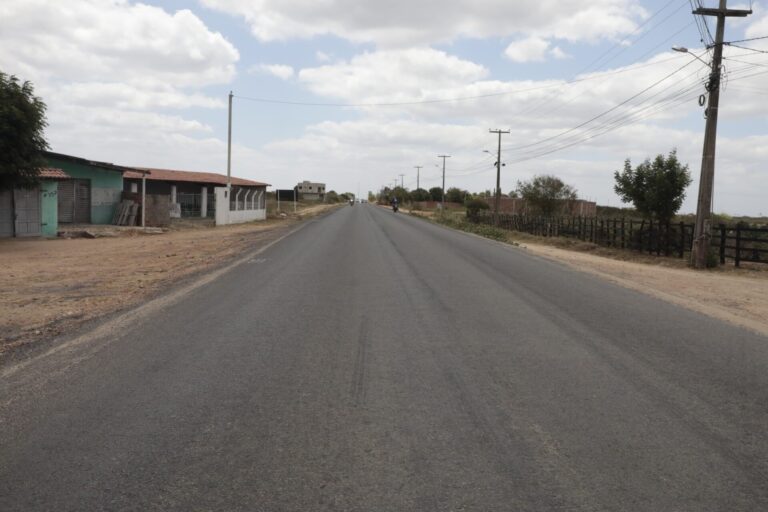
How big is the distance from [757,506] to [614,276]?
1343 cm

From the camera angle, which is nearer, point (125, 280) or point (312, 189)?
point (125, 280)

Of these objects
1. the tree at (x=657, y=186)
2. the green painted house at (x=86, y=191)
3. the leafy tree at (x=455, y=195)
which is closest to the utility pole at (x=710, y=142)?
the tree at (x=657, y=186)

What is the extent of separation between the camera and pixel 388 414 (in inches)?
188

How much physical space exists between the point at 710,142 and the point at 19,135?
75.5ft

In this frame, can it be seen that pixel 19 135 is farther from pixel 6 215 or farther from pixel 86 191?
pixel 86 191

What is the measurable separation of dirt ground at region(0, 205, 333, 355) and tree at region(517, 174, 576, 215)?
35356 mm

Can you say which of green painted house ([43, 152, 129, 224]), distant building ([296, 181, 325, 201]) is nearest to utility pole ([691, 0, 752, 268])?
green painted house ([43, 152, 129, 224])

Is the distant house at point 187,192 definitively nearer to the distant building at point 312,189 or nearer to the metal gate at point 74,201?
the metal gate at point 74,201

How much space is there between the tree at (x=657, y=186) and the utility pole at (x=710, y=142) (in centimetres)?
579

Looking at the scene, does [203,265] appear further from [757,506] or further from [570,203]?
[570,203]

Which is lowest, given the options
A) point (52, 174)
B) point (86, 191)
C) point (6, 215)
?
point (6, 215)

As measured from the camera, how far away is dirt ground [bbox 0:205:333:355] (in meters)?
8.72

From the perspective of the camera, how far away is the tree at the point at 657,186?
2545 cm

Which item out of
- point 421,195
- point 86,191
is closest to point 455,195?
point 421,195
